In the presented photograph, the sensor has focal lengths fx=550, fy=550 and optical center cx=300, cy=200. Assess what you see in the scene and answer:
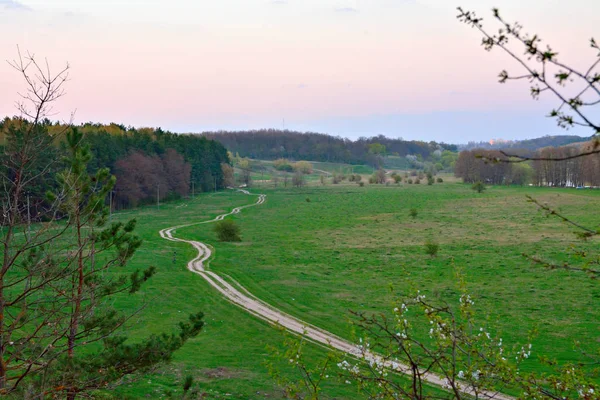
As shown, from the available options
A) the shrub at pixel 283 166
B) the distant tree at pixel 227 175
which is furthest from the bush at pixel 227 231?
the shrub at pixel 283 166

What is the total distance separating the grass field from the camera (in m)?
21.0

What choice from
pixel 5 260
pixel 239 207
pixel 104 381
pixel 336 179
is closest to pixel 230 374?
pixel 104 381

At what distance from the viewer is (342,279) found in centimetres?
3544

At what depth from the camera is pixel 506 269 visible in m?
36.9

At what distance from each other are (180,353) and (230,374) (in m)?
3.25

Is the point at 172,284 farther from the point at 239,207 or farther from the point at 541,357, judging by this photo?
the point at 239,207

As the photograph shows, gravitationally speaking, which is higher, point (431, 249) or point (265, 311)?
point (431, 249)

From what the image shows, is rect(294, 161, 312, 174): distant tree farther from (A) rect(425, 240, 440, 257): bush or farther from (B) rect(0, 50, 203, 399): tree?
(B) rect(0, 50, 203, 399): tree

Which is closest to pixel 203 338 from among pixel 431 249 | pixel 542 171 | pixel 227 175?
pixel 431 249

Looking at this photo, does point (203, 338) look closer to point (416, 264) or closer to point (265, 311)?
point (265, 311)

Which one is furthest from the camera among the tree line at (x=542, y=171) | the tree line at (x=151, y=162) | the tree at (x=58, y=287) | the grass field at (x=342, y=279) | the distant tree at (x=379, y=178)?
the distant tree at (x=379, y=178)

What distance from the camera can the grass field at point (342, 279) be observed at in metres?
21.0

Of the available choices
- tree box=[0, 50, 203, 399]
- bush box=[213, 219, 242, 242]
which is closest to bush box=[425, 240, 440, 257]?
bush box=[213, 219, 242, 242]

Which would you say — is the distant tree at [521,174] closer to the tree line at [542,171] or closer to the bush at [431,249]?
the tree line at [542,171]
